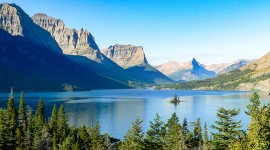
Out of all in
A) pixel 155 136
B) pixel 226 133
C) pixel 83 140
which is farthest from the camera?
pixel 83 140

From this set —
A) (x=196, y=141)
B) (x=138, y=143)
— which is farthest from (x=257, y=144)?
(x=196, y=141)

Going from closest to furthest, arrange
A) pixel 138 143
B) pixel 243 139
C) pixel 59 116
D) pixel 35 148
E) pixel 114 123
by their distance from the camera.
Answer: pixel 243 139, pixel 138 143, pixel 35 148, pixel 59 116, pixel 114 123

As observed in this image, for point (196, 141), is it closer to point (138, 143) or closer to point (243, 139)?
point (138, 143)

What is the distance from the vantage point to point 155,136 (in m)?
78.3

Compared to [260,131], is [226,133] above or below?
below

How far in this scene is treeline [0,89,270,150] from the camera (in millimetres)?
38438

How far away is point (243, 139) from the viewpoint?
142ft

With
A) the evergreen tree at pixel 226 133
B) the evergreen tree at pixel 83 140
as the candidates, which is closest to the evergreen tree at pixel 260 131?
the evergreen tree at pixel 226 133

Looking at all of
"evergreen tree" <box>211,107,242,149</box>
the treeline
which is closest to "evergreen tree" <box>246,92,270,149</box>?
the treeline

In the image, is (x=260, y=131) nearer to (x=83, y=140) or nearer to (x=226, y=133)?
(x=226, y=133)

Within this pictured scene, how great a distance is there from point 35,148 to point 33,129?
21033mm

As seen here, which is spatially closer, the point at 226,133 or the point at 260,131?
the point at 260,131

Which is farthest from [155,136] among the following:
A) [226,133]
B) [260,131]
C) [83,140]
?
[83,140]

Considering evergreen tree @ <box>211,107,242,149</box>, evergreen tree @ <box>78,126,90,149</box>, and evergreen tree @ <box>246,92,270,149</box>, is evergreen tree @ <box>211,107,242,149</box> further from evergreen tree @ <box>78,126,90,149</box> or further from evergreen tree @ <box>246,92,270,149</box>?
evergreen tree @ <box>78,126,90,149</box>
